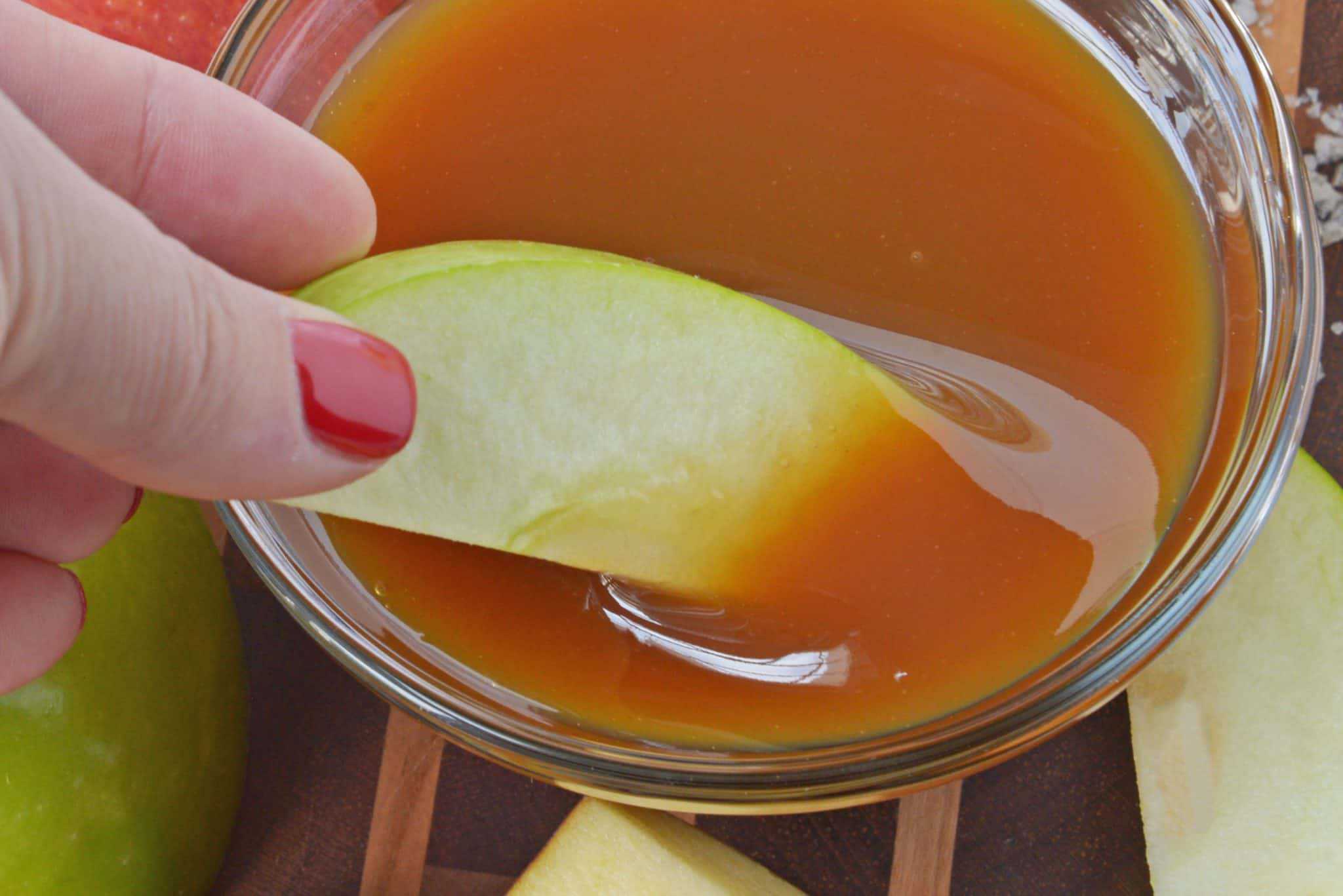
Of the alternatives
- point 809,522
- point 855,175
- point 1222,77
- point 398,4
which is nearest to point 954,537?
point 809,522

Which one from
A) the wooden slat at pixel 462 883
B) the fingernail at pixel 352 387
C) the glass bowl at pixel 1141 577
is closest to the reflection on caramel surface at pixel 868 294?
the glass bowl at pixel 1141 577

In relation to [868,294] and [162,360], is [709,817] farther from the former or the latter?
[162,360]

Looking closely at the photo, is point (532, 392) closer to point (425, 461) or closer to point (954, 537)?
point (425, 461)

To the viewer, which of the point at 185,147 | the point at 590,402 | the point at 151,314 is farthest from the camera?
the point at 185,147

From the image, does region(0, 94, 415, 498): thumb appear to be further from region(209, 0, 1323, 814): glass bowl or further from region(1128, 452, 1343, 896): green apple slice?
region(1128, 452, 1343, 896): green apple slice

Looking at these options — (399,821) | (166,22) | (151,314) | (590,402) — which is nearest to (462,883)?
(399,821)

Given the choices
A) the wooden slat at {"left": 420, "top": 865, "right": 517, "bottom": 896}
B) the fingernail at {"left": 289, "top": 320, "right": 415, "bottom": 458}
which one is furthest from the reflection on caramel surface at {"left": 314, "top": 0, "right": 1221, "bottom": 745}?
the wooden slat at {"left": 420, "top": 865, "right": 517, "bottom": 896}

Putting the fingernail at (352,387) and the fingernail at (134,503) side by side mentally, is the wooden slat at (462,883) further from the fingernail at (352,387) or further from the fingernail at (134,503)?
the fingernail at (352,387)
